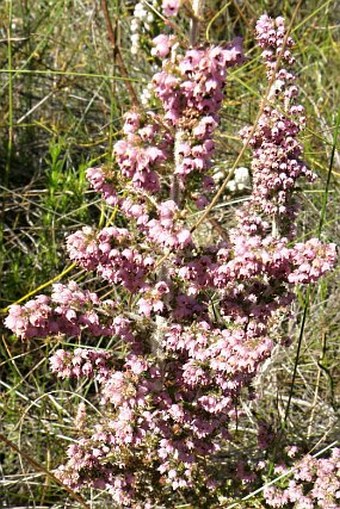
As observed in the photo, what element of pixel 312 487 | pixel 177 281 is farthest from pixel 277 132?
pixel 312 487

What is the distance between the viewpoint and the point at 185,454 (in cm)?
278

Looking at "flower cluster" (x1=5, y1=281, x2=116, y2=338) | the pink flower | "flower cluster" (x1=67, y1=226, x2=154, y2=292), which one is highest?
the pink flower

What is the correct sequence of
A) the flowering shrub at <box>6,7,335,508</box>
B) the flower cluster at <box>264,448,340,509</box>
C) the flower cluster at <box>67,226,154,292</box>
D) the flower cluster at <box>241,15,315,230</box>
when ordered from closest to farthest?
the flowering shrub at <box>6,7,335,508</box> < the flower cluster at <box>67,226,154,292</box> < the flower cluster at <box>241,15,315,230</box> < the flower cluster at <box>264,448,340,509</box>

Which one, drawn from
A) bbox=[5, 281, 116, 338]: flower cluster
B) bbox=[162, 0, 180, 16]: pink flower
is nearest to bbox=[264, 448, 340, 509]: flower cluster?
bbox=[5, 281, 116, 338]: flower cluster

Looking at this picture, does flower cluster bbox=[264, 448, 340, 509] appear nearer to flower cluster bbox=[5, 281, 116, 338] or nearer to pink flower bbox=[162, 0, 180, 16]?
flower cluster bbox=[5, 281, 116, 338]

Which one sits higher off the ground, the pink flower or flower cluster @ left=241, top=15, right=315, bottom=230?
the pink flower

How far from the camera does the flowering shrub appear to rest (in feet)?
6.96

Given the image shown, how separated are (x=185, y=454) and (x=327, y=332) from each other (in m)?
1.42

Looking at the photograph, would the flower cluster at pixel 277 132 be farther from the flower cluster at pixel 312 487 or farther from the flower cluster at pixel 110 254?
the flower cluster at pixel 312 487

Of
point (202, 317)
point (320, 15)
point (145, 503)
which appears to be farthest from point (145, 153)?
point (320, 15)

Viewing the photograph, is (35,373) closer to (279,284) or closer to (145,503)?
(145,503)

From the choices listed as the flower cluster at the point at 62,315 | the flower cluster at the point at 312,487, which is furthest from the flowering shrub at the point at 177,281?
the flower cluster at the point at 312,487

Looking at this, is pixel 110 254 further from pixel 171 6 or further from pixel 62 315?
pixel 171 6

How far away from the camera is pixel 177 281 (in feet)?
8.37
